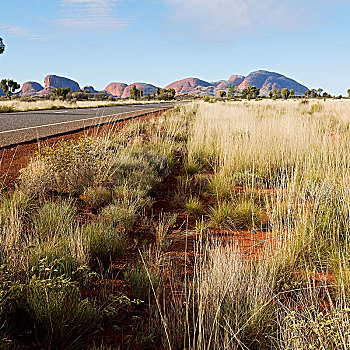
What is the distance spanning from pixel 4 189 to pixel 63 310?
2.29 metres

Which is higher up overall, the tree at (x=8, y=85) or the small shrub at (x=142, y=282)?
the tree at (x=8, y=85)

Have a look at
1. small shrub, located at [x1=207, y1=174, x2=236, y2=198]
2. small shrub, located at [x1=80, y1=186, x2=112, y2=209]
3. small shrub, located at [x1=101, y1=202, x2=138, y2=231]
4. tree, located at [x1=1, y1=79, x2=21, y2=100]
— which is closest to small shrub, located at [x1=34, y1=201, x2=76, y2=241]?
small shrub, located at [x1=101, y1=202, x2=138, y2=231]

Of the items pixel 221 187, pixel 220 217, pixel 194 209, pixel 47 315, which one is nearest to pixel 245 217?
pixel 220 217

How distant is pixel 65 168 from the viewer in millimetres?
3863

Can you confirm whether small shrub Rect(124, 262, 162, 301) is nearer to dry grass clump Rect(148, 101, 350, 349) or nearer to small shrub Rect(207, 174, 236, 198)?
dry grass clump Rect(148, 101, 350, 349)

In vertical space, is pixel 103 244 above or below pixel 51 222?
below

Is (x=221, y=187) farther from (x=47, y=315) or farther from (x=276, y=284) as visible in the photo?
(x=47, y=315)

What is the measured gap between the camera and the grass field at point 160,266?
5.14ft

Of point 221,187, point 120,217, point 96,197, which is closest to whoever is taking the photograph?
point 120,217

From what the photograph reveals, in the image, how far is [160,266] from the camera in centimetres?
242

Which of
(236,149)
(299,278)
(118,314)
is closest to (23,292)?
(118,314)

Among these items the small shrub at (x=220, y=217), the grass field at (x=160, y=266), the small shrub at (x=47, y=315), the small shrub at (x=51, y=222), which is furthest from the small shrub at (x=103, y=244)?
the small shrub at (x=220, y=217)

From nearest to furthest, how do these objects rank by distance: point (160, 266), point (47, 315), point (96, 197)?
point (47, 315) < point (160, 266) < point (96, 197)

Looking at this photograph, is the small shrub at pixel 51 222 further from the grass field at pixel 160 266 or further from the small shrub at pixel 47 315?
the small shrub at pixel 47 315
